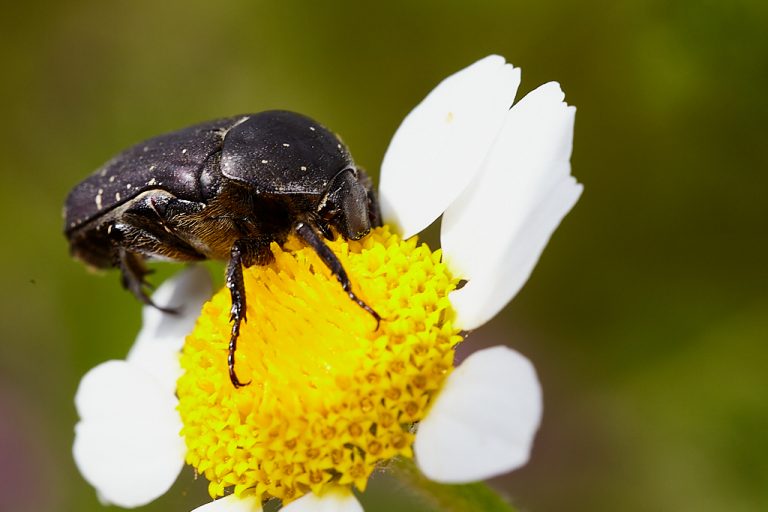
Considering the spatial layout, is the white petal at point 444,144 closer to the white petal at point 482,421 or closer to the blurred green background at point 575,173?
the white petal at point 482,421

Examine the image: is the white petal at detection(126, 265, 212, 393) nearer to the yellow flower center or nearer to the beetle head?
the yellow flower center

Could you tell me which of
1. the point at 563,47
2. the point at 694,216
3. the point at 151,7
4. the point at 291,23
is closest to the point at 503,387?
the point at 694,216

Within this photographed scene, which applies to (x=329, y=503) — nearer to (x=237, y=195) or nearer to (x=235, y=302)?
(x=235, y=302)

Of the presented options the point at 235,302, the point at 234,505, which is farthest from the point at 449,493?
the point at 235,302

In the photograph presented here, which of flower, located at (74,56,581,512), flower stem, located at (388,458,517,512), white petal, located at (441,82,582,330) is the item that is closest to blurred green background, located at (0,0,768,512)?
flower, located at (74,56,581,512)

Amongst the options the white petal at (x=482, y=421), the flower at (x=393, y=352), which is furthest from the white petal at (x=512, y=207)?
the white petal at (x=482, y=421)

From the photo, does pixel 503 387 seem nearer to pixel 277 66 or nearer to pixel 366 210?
pixel 366 210
